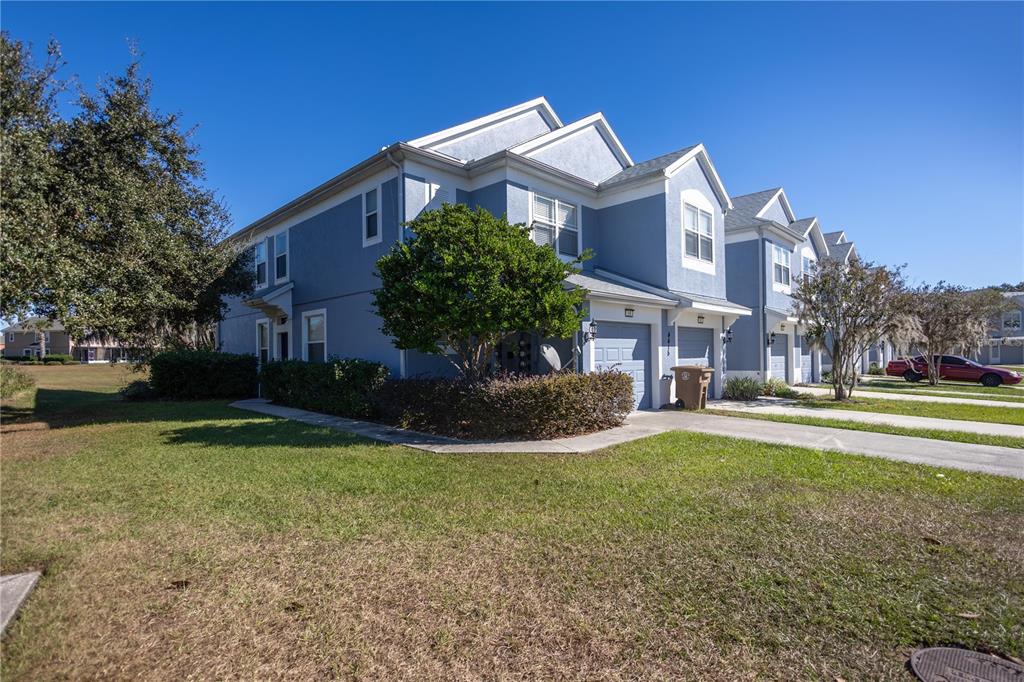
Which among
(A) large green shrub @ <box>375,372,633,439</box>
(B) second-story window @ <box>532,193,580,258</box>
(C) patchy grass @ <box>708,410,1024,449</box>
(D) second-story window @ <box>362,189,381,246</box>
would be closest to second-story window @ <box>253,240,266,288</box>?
(D) second-story window @ <box>362,189,381,246</box>

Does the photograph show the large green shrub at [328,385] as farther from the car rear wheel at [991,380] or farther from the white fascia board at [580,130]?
the car rear wheel at [991,380]

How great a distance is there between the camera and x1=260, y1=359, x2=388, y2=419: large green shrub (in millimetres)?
11109

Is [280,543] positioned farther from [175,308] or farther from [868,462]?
[175,308]

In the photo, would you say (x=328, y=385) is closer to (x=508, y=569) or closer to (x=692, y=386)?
(x=692, y=386)

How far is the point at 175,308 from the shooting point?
14.4 meters

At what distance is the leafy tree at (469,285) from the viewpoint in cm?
832

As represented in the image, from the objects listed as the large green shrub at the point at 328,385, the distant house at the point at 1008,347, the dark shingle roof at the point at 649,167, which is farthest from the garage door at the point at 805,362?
the distant house at the point at 1008,347

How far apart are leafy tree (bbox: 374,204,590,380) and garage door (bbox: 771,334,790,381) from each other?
14035mm

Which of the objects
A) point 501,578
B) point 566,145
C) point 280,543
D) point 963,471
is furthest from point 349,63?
point 963,471

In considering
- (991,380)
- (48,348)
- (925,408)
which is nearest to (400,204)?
(925,408)

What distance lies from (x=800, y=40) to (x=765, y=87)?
1258mm

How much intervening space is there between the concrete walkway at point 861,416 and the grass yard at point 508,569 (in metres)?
4.74

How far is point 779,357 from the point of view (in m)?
19.9

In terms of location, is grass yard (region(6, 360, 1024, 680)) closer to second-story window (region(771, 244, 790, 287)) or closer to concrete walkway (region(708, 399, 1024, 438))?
concrete walkway (region(708, 399, 1024, 438))
